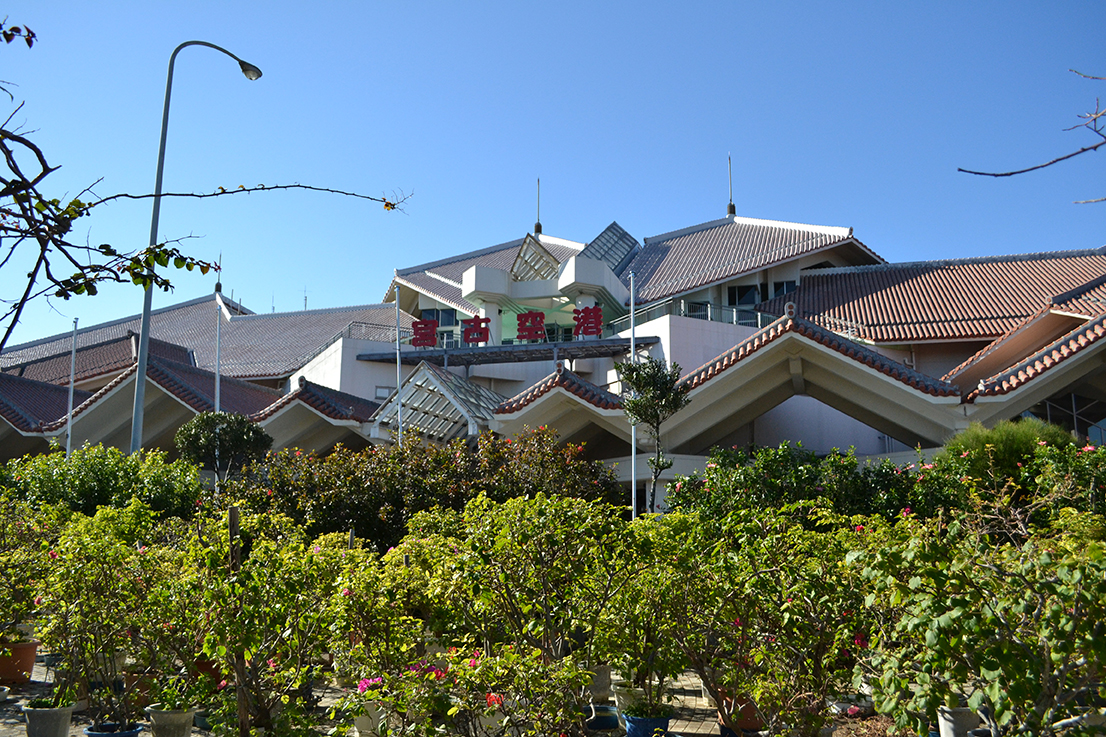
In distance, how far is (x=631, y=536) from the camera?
6.99 metres

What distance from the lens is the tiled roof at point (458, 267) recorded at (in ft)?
101

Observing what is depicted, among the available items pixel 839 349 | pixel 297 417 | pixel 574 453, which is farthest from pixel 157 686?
pixel 297 417

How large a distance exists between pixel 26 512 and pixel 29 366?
90.4ft

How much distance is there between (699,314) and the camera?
24172mm

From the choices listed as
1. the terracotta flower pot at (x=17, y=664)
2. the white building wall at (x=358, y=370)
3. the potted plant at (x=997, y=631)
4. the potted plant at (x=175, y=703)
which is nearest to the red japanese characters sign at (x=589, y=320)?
the white building wall at (x=358, y=370)

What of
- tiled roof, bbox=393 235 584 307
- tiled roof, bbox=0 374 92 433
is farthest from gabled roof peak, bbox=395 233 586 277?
tiled roof, bbox=0 374 92 433

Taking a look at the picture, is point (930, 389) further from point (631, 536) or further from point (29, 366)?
point (29, 366)

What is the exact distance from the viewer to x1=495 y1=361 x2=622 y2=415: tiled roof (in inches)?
687

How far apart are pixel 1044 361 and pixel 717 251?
1471 centimetres

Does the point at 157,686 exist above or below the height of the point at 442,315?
below

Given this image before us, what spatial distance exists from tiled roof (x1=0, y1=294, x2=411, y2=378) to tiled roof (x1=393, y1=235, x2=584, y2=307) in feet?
7.41

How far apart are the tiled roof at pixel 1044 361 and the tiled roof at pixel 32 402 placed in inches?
905


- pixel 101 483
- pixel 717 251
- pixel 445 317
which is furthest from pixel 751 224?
pixel 101 483

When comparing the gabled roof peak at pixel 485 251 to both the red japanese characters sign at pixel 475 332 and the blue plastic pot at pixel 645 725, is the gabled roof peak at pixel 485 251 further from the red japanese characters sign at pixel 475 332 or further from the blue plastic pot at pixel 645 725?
the blue plastic pot at pixel 645 725
